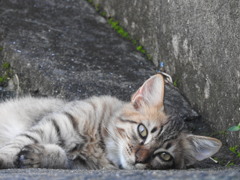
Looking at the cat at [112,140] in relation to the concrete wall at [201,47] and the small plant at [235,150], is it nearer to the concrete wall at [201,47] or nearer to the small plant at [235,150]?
the small plant at [235,150]

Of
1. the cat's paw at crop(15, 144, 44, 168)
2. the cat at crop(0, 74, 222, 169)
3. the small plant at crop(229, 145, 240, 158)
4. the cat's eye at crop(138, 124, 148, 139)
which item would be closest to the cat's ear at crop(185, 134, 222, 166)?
the cat at crop(0, 74, 222, 169)

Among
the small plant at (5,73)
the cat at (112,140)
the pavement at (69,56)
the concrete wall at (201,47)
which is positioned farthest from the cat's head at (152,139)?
the small plant at (5,73)

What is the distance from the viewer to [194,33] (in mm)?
5203

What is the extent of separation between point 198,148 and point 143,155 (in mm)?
624

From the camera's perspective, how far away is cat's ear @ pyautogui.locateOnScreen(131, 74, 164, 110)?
13.9ft

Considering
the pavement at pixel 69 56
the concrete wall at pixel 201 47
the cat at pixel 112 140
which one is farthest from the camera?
the pavement at pixel 69 56

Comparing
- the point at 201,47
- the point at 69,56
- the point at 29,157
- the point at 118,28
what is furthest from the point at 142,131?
the point at 118,28

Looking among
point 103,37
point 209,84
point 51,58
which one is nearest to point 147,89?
point 209,84

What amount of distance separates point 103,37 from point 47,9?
1.12m

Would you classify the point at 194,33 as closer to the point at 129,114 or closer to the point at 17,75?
the point at 129,114

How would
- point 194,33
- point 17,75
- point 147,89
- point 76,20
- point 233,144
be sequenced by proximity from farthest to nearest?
point 76,20, point 17,75, point 194,33, point 233,144, point 147,89

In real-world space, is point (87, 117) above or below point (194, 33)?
below

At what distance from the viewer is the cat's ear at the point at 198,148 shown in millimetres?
4059

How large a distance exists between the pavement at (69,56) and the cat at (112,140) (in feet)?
1.96
